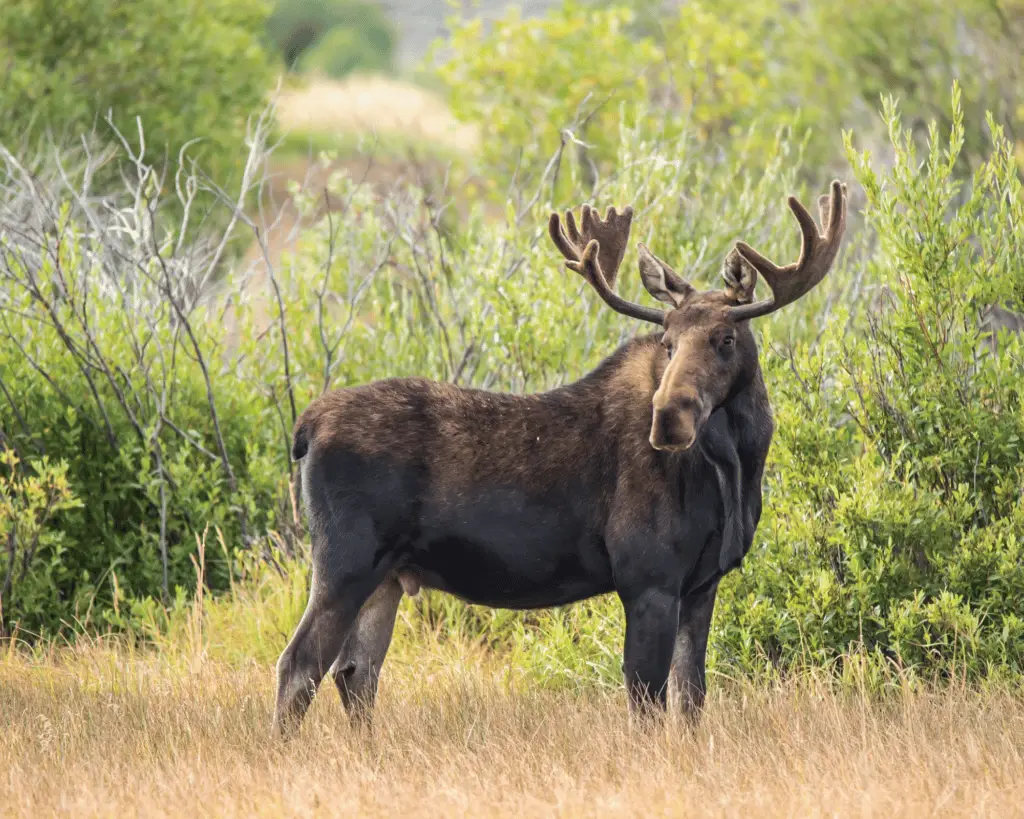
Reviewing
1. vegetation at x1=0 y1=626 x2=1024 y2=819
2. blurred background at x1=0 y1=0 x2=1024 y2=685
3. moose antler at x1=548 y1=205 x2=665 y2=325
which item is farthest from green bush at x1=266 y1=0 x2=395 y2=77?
vegetation at x1=0 y1=626 x2=1024 y2=819

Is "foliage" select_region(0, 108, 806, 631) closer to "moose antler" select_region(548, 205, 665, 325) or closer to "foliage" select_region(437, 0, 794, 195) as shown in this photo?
"moose antler" select_region(548, 205, 665, 325)

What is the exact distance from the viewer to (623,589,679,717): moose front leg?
18.1 feet

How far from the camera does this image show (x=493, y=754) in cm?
558

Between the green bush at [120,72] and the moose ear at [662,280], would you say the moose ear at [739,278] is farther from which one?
the green bush at [120,72]

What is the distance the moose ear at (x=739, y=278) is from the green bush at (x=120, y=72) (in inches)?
494

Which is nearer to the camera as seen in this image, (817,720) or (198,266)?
(817,720)

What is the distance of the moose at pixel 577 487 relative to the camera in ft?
18.2

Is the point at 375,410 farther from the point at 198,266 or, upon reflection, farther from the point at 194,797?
the point at 198,266

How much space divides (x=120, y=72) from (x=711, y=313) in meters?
14.3

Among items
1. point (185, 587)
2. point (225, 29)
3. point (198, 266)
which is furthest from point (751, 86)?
point (185, 587)

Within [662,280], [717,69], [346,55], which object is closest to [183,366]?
[662,280]

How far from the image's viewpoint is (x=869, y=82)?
22.4 m

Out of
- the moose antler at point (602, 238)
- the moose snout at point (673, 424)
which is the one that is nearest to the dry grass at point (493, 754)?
the moose snout at point (673, 424)

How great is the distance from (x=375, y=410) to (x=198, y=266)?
4.23m
